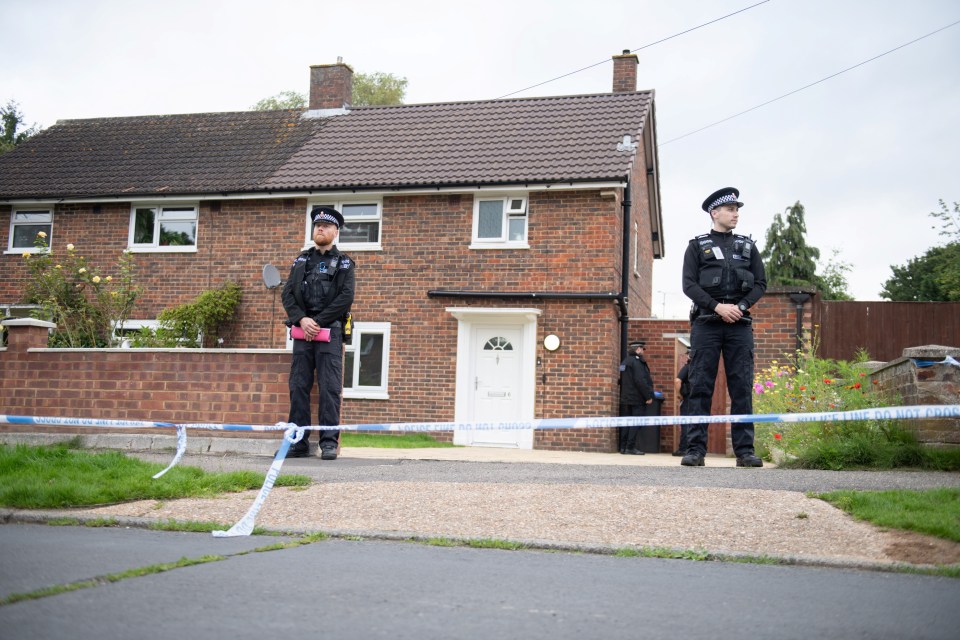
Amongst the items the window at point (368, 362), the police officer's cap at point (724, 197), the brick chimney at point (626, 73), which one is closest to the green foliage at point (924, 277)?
the brick chimney at point (626, 73)

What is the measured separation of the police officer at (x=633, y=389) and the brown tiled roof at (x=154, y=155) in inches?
319

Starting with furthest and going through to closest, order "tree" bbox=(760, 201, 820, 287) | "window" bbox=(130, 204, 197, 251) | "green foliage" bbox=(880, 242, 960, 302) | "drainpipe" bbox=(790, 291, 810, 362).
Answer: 1. "tree" bbox=(760, 201, 820, 287)
2. "green foliage" bbox=(880, 242, 960, 302)
3. "window" bbox=(130, 204, 197, 251)
4. "drainpipe" bbox=(790, 291, 810, 362)

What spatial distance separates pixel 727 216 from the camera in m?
8.34

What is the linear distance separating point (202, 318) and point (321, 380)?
906 cm

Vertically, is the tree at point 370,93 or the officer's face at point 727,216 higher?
the tree at point 370,93

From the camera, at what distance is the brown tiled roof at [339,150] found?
17938mm

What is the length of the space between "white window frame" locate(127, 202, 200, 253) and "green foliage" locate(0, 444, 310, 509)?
36.9 feet

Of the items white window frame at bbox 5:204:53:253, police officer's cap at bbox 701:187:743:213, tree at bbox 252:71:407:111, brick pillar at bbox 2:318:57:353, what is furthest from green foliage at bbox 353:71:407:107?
police officer's cap at bbox 701:187:743:213

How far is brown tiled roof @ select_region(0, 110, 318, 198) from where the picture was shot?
19516 mm

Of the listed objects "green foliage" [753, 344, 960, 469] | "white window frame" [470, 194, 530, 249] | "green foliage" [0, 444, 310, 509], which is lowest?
"green foliage" [0, 444, 310, 509]

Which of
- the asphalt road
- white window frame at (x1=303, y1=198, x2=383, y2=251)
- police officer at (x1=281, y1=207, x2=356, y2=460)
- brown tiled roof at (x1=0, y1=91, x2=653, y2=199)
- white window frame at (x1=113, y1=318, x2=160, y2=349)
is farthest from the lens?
white window frame at (x1=113, y1=318, x2=160, y2=349)

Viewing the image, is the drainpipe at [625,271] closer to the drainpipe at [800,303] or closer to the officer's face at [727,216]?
the drainpipe at [800,303]

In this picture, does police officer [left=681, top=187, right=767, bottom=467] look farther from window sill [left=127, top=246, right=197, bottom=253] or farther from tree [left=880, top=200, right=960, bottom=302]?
tree [left=880, top=200, right=960, bottom=302]

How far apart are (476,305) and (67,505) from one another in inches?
444
